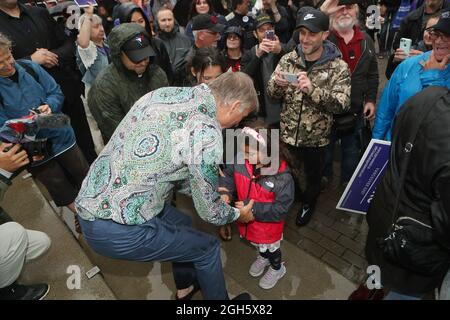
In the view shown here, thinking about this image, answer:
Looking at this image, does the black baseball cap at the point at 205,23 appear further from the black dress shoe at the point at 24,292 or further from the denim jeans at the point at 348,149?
the black dress shoe at the point at 24,292

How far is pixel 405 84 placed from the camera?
2.51m

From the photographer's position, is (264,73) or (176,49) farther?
(176,49)

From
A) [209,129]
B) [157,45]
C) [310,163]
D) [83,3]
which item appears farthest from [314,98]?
[83,3]

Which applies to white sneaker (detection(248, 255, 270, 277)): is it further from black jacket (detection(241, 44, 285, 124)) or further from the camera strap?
black jacket (detection(241, 44, 285, 124))

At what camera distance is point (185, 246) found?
2.11 metres

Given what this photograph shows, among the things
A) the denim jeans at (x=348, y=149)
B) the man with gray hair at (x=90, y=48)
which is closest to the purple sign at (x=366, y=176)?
the denim jeans at (x=348, y=149)

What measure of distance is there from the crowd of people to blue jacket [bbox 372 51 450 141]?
10 millimetres

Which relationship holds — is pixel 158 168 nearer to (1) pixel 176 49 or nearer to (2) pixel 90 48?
(2) pixel 90 48

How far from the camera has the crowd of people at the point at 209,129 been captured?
1.80m

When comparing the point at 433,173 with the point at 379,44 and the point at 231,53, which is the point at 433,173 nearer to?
the point at 231,53

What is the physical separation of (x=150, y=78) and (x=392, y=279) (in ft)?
8.49

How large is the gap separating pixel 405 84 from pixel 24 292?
11.2 ft

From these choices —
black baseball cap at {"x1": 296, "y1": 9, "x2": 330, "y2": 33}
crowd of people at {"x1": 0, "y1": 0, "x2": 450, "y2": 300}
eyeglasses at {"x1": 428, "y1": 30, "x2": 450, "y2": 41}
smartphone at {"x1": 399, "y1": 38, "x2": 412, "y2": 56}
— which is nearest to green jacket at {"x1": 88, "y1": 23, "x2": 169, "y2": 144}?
crowd of people at {"x1": 0, "y1": 0, "x2": 450, "y2": 300}
